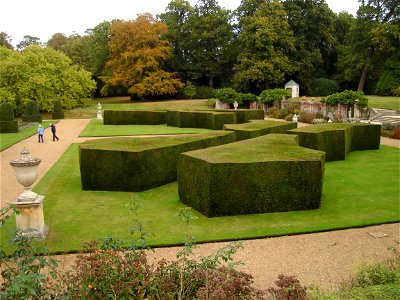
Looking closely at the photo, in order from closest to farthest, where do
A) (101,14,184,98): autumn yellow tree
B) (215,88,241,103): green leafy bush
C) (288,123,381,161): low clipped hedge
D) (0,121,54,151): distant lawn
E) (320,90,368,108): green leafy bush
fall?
(288,123,381,161): low clipped hedge < (0,121,54,151): distant lawn < (320,90,368,108): green leafy bush < (215,88,241,103): green leafy bush < (101,14,184,98): autumn yellow tree

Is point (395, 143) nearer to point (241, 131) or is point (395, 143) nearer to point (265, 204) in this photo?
point (241, 131)

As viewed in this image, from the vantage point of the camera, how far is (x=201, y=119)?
1169 inches

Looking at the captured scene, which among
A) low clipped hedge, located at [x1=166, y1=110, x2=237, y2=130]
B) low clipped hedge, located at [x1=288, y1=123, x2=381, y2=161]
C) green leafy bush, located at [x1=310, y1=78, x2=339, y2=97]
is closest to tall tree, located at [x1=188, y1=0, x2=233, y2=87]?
green leafy bush, located at [x1=310, y1=78, x2=339, y2=97]

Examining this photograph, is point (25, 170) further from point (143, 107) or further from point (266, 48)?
point (266, 48)

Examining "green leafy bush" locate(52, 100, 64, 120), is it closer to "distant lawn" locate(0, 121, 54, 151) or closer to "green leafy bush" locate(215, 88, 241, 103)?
"distant lawn" locate(0, 121, 54, 151)

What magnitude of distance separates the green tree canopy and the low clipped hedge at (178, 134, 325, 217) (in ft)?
107

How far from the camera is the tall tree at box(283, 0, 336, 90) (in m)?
48.5

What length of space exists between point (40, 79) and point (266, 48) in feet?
83.0

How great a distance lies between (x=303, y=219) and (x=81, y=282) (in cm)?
637

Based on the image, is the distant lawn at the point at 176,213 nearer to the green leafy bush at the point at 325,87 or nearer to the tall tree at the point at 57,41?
the green leafy bush at the point at 325,87

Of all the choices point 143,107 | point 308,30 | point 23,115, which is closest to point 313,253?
point 23,115

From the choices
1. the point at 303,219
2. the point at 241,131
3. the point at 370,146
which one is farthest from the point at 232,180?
the point at 370,146

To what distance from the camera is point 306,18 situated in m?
49.0

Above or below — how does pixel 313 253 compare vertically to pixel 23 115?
below
